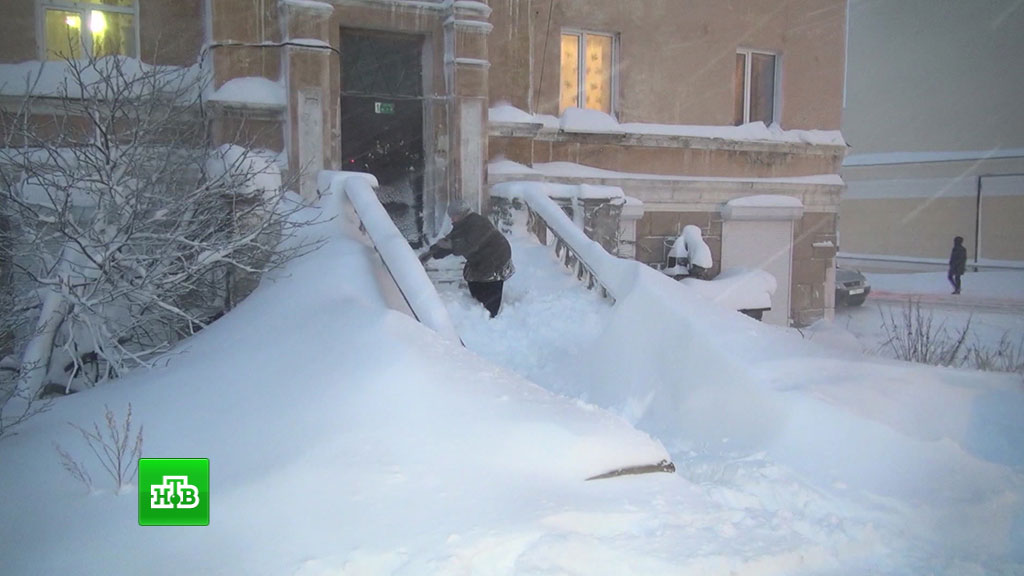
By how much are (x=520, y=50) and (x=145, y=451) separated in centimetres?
796

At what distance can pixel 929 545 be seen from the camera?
14.2 ft

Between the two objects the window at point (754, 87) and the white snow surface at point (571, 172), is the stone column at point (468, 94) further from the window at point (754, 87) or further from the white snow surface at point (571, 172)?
the window at point (754, 87)

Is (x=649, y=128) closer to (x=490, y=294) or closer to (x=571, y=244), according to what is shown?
(x=571, y=244)

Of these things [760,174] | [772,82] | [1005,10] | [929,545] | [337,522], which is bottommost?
[929,545]

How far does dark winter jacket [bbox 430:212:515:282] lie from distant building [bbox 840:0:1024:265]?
69.5 feet

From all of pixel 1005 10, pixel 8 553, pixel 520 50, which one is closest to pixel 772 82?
pixel 520 50

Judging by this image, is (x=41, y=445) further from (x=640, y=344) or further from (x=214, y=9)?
(x=214, y=9)

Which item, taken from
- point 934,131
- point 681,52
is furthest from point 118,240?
point 934,131

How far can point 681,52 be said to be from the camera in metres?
12.4

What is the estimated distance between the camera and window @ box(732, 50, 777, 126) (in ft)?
43.6

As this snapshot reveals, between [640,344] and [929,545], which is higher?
[640,344]

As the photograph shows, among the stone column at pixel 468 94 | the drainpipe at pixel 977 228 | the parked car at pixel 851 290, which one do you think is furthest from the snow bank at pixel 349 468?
the drainpipe at pixel 977 228

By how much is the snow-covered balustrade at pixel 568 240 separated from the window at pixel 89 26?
477cm

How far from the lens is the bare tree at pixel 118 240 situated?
6.38 metres
